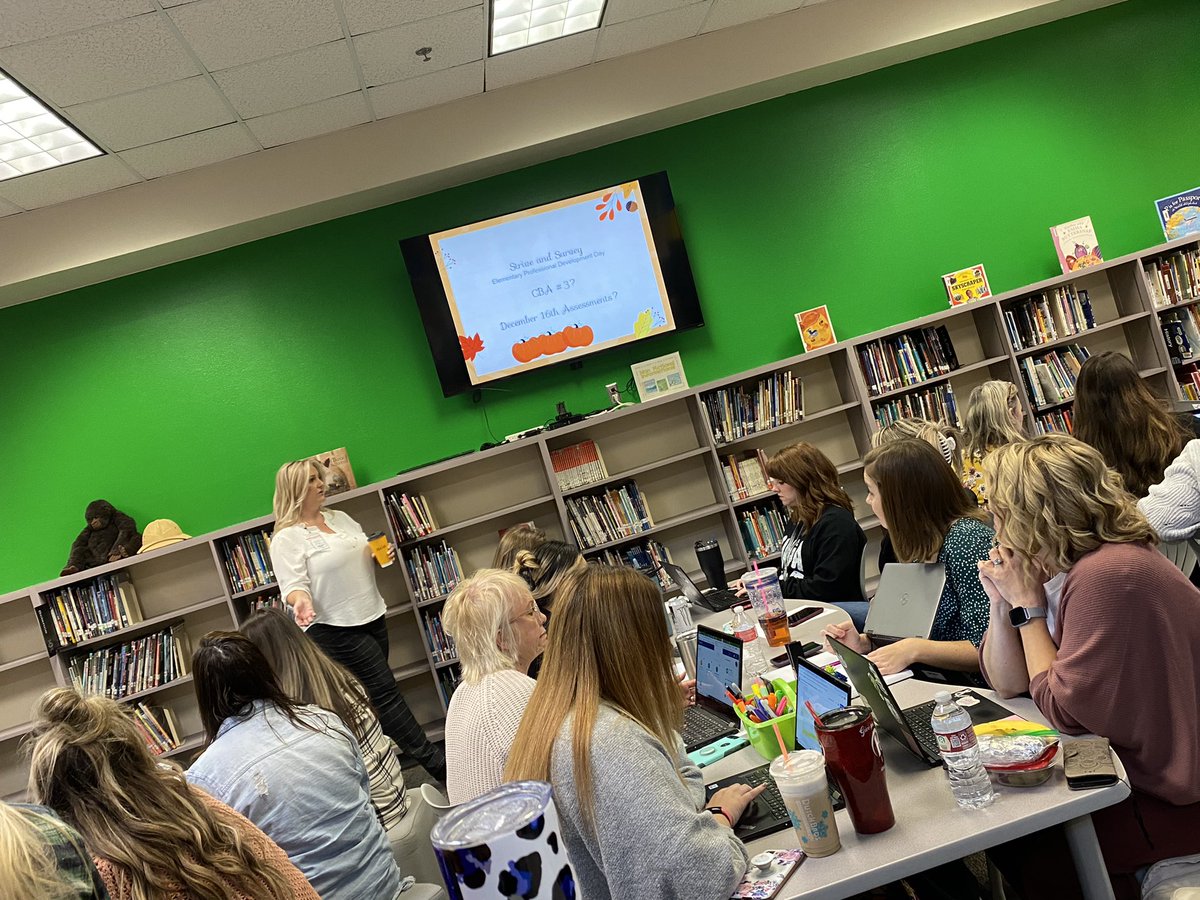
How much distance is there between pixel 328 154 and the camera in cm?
532

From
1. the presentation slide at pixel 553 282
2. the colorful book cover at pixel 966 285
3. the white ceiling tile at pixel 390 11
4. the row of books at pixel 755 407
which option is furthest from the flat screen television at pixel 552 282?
the colorful book cover at pixel 966 285

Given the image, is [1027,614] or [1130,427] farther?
[1130,427]

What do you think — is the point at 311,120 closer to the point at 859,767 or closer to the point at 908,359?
the point at 908,359

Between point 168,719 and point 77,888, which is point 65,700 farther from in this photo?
point 168,719

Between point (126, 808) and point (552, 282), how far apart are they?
14.4ft

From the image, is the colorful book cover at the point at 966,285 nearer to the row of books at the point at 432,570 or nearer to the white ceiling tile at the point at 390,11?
the white ceiling tile at the point at 390,11

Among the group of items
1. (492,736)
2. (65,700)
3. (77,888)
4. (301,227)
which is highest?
(301,227)

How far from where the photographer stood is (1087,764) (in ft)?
5.79

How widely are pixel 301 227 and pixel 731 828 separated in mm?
4789

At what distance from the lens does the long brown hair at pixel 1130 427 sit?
369 centimetres

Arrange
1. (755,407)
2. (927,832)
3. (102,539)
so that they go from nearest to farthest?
(927,832)
(102,539)
(755,407)

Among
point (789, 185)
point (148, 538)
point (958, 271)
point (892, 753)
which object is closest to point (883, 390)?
point (958, 271)

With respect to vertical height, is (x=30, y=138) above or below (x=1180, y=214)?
above

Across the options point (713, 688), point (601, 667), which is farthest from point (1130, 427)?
point (601, 667)
